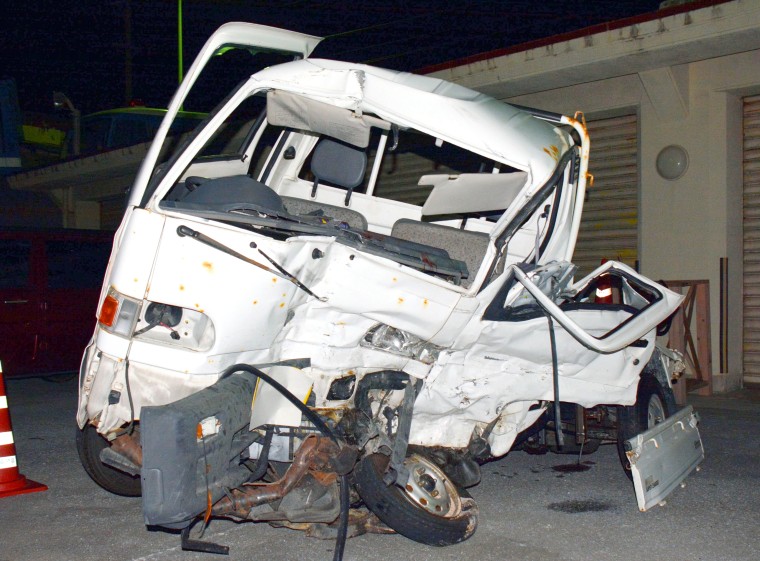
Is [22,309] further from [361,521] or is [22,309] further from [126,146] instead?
[126,146]

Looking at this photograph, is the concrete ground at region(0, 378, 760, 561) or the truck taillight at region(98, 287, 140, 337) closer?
the truck taillight at region(98, 287, 140, 337)

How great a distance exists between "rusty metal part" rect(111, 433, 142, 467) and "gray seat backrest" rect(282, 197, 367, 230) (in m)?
1.80

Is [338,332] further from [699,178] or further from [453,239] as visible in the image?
[699,178]

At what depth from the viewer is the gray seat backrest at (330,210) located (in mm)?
5109

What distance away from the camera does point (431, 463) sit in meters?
→ 4.32

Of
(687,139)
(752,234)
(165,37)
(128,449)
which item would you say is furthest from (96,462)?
(165,37)

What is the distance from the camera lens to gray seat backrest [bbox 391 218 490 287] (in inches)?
176

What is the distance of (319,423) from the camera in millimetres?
3719

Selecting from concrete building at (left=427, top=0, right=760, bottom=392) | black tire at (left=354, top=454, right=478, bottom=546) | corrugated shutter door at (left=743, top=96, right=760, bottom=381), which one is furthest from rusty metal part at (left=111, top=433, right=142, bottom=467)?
corrugated shutter door at (left=743, top=96, right=760, bottom=381)

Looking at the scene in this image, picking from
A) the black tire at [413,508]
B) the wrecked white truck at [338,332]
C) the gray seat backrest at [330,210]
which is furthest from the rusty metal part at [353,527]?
the gray seat backrest at [330,210]

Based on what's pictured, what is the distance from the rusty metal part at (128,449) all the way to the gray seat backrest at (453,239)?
6.28 ft

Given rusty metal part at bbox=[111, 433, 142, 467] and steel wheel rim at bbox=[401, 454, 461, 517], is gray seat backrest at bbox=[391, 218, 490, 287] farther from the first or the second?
rusty metal part at bbox=[111, 433, 142, 467]

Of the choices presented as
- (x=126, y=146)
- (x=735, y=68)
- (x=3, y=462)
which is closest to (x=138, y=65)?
(x=126, y=146)

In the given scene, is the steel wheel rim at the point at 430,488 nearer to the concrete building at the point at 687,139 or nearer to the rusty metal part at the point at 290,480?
the rusty metal part at the point at 290,480
